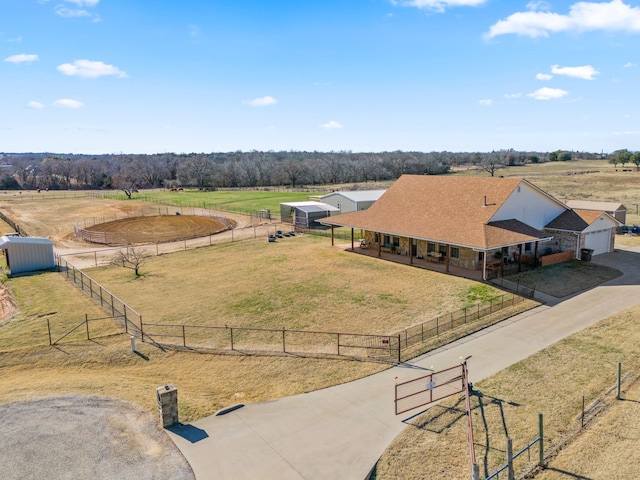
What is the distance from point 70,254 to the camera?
146 ft

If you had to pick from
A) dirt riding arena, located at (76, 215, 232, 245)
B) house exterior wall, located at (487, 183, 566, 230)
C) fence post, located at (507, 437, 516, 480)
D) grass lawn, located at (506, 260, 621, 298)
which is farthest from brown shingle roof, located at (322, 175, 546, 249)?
dirt riding arena, located at (76, 215, 232, 245)

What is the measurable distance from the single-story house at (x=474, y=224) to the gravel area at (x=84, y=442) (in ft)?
73.1

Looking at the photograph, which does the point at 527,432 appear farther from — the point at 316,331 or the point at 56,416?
the point at 56,416

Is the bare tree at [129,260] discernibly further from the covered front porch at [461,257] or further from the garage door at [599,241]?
the garage door at [599,241]

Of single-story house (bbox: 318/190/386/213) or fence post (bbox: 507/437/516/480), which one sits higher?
single-story house (bbox: 318/190/386/213)

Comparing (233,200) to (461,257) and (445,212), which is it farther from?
(461,257)

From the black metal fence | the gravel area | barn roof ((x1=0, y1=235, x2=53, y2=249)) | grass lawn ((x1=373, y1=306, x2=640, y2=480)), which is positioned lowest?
grass lawn ((x1=373, y1=306, x2=640, y2=480))

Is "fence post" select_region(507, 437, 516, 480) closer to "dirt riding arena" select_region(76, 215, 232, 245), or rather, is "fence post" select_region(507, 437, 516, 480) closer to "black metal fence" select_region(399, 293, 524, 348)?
"black metal fence" select_region(399, 293, 524, 348)

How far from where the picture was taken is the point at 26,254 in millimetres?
37219

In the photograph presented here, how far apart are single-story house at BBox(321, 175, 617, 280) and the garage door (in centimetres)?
15

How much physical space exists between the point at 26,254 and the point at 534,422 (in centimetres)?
3760

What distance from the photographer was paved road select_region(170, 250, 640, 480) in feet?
41.8

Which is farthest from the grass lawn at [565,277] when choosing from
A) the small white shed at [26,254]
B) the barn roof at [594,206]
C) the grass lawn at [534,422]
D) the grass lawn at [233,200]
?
the grass lawn at [233,200]

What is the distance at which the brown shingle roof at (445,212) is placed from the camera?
31625 millimetres
